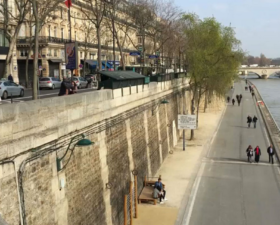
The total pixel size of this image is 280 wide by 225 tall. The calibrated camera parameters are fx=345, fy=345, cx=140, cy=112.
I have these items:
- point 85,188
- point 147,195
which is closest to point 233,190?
point 147,195

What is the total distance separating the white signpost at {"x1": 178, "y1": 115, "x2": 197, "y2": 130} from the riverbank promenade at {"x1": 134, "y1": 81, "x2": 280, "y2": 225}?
184 centimetres

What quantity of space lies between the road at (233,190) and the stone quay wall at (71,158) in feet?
11.0

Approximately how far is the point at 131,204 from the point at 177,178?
6.21 meters

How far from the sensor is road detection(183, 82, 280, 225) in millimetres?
15164

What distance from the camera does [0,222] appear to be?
495 centimetres

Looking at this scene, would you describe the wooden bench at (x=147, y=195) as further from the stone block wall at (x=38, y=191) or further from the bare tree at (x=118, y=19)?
the bare tree at (x=118, y=19)

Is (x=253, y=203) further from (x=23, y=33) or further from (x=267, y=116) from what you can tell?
(x=23, y=33)

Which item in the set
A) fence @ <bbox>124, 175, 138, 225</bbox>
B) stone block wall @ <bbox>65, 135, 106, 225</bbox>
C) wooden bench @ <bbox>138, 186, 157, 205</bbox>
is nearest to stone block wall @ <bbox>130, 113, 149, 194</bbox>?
wooden bench @ <bbox>138, 186, 157, 205</bbox>

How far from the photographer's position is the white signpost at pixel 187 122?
26.8 m

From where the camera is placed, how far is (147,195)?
16938 millimetres

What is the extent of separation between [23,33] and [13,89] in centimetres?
2727

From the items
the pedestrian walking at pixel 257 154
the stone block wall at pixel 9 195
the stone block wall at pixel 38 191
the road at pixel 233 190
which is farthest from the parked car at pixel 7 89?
the pedestrian walking at pixel 257 154

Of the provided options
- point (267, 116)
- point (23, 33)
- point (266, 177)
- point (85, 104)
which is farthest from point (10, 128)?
point (267, 116)

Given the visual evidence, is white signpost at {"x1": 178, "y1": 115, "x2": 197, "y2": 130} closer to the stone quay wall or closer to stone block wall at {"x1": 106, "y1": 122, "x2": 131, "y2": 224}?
the stone quay wall
